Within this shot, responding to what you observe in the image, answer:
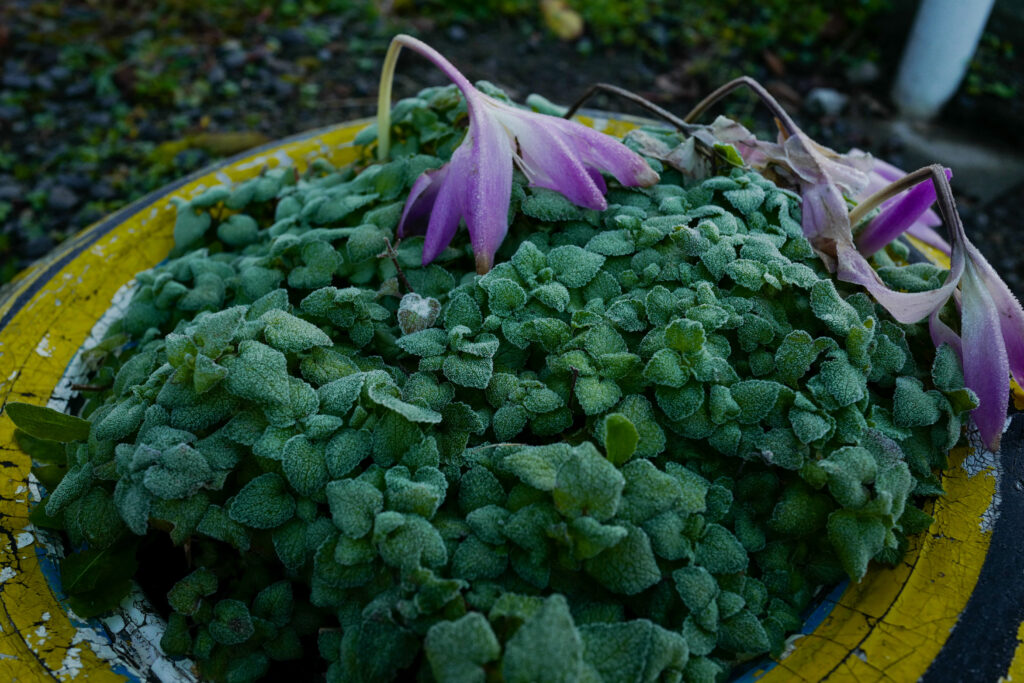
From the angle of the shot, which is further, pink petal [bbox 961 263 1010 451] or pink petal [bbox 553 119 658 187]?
pink petal [bbox 553 119 658 187]

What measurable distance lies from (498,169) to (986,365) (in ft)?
2.12

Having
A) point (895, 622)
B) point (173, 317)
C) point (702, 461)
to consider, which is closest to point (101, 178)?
point (173, 317)

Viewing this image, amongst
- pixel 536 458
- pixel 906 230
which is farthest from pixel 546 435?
pixel 906 230

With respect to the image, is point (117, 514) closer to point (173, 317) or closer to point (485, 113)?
point (173, 317)

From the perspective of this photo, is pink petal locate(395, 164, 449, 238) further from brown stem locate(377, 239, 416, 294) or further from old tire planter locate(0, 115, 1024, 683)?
old tire planter locate(0, 115, 1024, 683)

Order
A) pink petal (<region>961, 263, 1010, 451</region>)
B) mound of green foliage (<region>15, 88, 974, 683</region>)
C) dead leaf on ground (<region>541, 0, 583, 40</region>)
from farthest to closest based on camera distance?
dead leaf on ground (<region>541, 0, 583, 40</region>)
pink petal (<region>961, 263, 1010, 451</region>)
mound of green foliage (<region>15, 88, 974, 683</region>)

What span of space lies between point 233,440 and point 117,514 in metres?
0.16

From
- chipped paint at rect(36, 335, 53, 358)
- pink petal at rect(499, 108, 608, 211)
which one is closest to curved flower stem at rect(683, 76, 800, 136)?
pink petal at rect(499, 108, 608, 211)

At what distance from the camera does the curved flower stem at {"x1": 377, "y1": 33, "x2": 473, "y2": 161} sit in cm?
107

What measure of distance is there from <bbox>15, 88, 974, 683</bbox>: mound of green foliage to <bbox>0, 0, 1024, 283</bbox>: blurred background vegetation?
1735mm

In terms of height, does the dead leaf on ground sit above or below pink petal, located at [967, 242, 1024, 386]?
below

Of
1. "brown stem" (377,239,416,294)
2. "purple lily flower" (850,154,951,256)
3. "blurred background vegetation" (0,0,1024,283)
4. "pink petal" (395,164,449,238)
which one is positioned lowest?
"blurred background vegetation" (0,0,1024,283)

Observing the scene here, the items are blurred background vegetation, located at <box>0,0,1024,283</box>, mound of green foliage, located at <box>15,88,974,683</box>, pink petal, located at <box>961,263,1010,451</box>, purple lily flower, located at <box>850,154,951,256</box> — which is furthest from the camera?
blurred background vegetation, located at <box>0,0,1024,283</box>

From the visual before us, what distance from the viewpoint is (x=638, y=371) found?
911 mm
